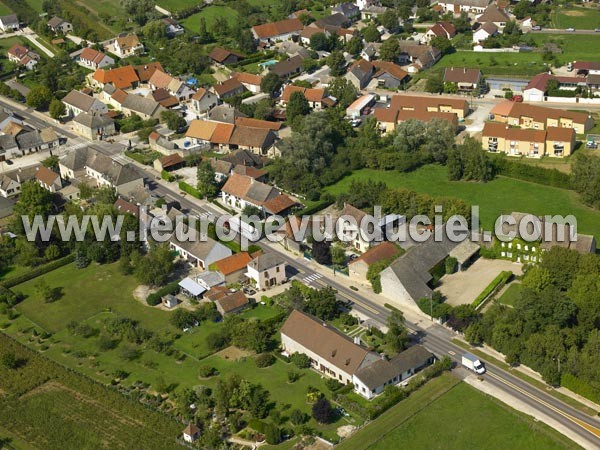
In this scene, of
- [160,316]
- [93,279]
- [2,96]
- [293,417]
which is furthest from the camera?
[2,96]

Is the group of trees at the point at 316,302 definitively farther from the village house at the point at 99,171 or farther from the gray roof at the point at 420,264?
the village house at the point at 99,171

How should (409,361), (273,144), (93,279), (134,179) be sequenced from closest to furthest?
1. (409,361)
2. (93,279)
3. (134,179)
4. (273,144)

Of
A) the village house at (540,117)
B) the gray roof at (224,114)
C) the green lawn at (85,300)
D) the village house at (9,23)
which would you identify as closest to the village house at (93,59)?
the village house at (9,23)

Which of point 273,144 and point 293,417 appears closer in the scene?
point 293,417

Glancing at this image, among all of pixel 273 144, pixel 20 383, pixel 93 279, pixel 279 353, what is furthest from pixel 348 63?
pixel 20 383

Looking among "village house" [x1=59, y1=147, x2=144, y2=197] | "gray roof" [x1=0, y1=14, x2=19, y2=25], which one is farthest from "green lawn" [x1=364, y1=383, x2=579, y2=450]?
"gray roof" [x1=0, y1=14, x2=19, y2=25]

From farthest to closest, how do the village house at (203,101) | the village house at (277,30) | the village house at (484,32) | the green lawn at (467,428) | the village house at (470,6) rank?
the village house at (470,6), the village house at (277,30), the village house at (484,32), the village house at (203,101), the green lawn at (467,428)

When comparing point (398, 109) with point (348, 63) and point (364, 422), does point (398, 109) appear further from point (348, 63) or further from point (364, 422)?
point (364, 422)
